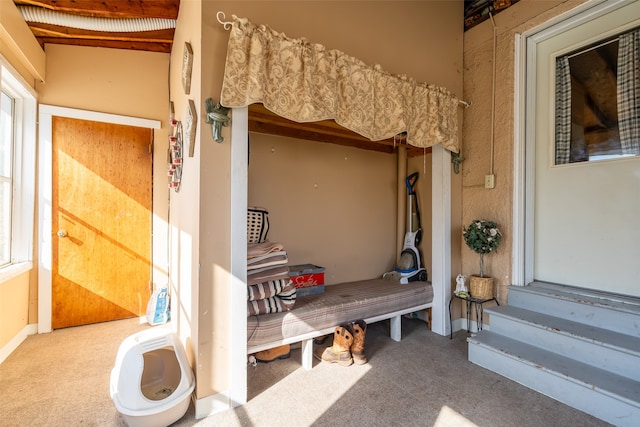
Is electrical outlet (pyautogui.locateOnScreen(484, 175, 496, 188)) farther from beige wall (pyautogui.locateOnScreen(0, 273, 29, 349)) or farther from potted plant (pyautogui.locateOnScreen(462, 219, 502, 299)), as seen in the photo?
beige wall (pyautogui.locateOnScreen(0, 273, 29, 349))

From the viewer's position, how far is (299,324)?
81.4 inches

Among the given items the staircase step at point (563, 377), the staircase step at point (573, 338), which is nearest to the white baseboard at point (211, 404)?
the staircase step at point (563, 377)

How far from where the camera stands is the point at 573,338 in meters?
1.93

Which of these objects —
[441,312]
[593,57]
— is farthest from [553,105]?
[441,312]

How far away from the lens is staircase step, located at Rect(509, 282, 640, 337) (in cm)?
190

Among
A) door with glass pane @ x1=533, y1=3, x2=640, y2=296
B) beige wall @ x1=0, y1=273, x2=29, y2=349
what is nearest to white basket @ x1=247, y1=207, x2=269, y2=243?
beige wall @ x1=0, y1=273, x2=29, y2=349

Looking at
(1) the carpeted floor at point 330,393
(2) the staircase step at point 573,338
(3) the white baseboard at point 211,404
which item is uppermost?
(2) the staircase step at point 573,338

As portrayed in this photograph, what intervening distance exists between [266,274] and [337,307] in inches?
25.4

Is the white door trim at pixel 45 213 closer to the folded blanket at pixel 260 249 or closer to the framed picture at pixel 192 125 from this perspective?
the framed picture at pixel 192 125

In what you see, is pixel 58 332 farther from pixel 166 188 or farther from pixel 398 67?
pixel 398 67

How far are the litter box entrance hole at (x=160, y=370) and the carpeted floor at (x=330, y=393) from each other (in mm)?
229

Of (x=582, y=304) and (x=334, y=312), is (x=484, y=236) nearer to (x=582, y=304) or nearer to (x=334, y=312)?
(x=582, y=304)

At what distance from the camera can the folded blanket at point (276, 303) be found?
1.99 meters

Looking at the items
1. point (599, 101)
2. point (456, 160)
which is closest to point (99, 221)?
point (456, 160)
